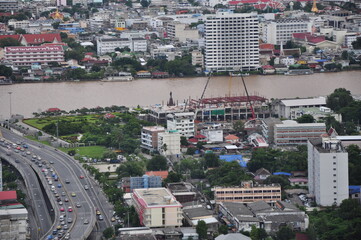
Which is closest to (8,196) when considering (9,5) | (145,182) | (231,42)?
(145,182)

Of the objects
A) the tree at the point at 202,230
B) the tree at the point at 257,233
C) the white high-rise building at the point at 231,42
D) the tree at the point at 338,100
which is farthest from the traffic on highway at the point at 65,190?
the white high-rise building at the point at 231,42

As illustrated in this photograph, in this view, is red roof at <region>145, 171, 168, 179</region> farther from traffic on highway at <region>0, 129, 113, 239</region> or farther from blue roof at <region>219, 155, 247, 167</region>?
blue roof at <region>219, 155, 247, 167</region>

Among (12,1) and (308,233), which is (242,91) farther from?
(12,1)

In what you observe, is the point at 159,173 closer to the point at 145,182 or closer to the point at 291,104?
the point at 145,182

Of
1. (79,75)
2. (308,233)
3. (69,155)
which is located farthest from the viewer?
(79,75)

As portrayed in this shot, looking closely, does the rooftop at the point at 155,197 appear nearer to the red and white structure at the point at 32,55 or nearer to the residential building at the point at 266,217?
the residential building at the point at 266,217

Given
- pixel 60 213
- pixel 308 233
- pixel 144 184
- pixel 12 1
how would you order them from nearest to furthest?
pixel 308 233
pixel 60 213
pixel 144 184
pixel 12 1

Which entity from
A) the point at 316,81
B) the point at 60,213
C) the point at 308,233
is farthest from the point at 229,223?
the point at 316,81
